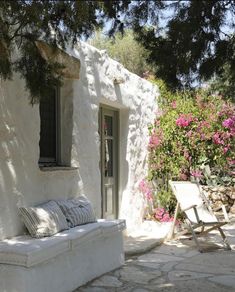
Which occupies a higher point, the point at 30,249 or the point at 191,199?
the point at 191,199

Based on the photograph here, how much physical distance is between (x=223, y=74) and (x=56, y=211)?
2315mm

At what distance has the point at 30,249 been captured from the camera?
4.39m

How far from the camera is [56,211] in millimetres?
5465

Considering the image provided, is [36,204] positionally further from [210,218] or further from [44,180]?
[210,218]

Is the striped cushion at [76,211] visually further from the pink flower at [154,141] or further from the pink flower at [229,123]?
the pink flower at [229,123]

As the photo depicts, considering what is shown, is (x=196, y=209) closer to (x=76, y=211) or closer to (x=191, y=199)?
(x=191, y=199)

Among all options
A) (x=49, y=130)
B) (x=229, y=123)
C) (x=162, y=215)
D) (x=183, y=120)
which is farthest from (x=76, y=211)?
(x=229, y=123)

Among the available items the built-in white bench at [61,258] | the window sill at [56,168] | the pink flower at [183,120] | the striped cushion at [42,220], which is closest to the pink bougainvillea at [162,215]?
the pink flower at [183,120]

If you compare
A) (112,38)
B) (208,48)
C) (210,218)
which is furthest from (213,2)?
(210,218)

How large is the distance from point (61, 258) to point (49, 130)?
1965 mm

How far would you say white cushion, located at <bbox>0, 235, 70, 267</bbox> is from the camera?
4289mm

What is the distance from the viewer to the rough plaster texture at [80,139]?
5.12 meters

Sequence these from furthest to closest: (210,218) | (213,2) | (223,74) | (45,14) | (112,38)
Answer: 1. (210,218)
2. (223,74)
3. (112,38)
4. (213,2)
5. (45,14)

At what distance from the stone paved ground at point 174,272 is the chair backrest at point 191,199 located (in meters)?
0.45
